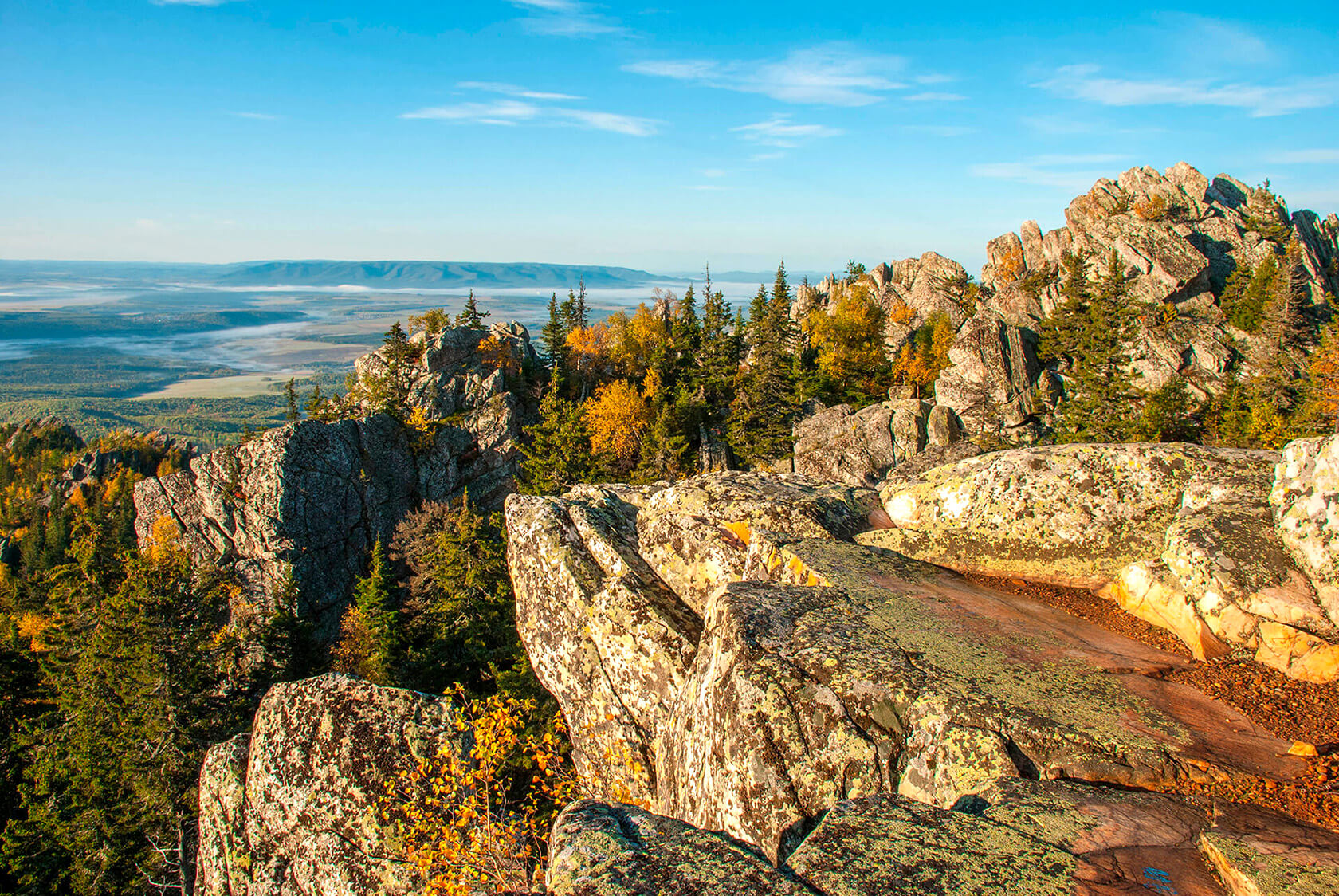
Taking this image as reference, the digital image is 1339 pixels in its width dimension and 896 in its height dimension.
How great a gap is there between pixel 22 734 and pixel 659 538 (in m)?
28.7

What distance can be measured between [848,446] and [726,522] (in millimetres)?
45630

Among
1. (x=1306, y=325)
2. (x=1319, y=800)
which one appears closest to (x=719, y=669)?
(x=1319, y=800)

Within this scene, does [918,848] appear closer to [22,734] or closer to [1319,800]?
[1319,800]

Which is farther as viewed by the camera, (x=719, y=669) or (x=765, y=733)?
(x=719, y=669)

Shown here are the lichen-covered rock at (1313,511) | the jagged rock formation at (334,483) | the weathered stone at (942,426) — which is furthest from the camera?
the weathered stone at (942,426)

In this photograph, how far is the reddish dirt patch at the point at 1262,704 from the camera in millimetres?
6660

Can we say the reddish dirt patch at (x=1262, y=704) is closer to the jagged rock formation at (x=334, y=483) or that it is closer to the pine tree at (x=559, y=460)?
the pine tree at (x=559, y=460)

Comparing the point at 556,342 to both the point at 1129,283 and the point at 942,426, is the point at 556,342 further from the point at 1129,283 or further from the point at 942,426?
the point at 1129,283

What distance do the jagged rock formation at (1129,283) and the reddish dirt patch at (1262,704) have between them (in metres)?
40.0

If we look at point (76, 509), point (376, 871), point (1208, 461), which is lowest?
point (76, 509)

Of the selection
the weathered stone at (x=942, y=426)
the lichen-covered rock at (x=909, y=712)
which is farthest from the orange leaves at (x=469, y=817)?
the weathered stone at (x=942, y=426)

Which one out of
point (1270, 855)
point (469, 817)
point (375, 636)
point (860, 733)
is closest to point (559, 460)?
point (375, 636)

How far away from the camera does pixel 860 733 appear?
824cm

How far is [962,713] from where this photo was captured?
795 centimetres
